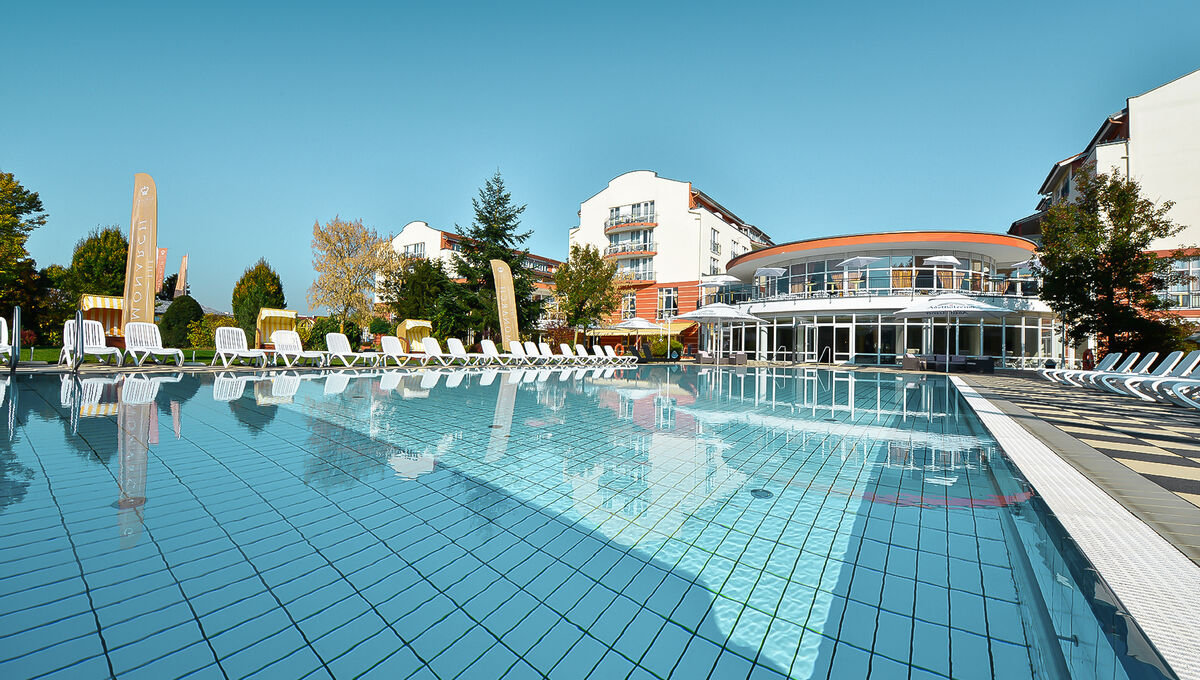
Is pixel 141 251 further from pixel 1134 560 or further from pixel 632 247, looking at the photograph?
pixel 632 247

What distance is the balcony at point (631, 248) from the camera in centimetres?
3709

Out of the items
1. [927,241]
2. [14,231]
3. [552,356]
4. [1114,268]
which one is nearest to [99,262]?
[14,231]

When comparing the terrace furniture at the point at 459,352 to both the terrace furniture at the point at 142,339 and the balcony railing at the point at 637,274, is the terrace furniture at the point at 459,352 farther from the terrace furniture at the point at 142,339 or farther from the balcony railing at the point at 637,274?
the balcony railing at the point at 637,274

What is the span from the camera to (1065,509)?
108 inches

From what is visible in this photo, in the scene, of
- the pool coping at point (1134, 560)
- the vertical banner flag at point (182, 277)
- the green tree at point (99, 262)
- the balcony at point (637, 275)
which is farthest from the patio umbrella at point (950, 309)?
the vertical banner flag at point (182, 277)

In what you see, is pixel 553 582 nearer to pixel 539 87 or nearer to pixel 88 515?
pixel 88 515

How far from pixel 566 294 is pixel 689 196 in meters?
14.0

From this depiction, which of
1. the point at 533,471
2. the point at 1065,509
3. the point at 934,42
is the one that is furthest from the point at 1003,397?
the point at 934,42

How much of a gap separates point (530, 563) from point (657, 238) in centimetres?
3586

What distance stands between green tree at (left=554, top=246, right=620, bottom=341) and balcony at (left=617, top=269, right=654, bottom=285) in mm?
8176

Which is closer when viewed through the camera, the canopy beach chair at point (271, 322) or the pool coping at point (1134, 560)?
the pool coping at point (1134, 560)

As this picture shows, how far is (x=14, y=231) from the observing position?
19078 mm

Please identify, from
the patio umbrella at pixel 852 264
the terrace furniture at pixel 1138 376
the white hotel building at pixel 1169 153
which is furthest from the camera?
the white hotel building at pixel 1169 153

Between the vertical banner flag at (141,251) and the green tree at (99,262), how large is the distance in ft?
76.8
